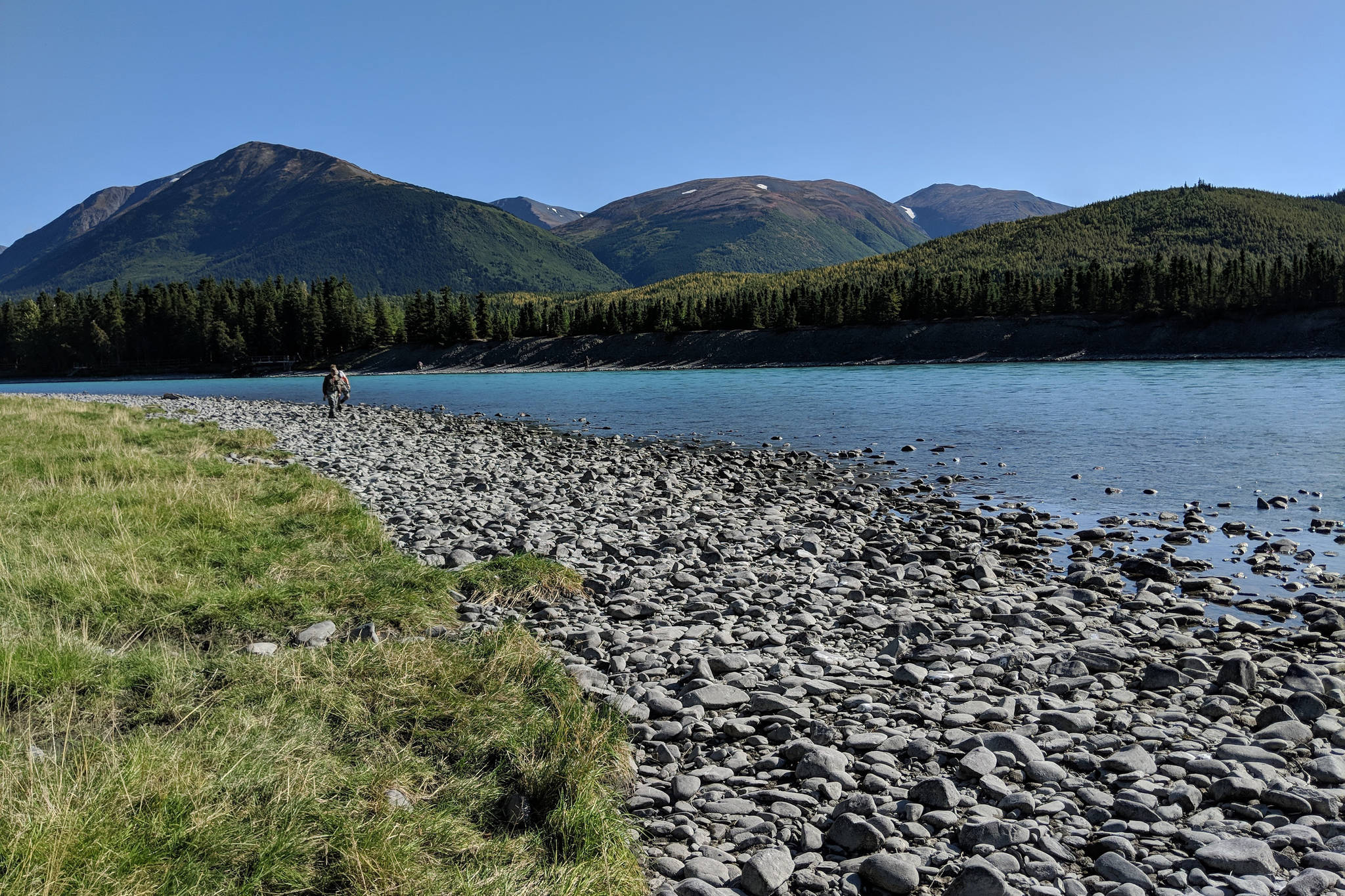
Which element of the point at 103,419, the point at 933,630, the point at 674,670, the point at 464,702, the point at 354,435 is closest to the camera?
the point at 464,702

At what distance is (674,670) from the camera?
22.0ft

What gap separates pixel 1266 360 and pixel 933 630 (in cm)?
10606

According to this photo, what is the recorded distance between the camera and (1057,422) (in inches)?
1207

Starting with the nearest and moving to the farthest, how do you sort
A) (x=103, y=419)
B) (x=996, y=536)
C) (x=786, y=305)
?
(x=996, y=536) < (x=103, y=419) < (x=786, y=305)

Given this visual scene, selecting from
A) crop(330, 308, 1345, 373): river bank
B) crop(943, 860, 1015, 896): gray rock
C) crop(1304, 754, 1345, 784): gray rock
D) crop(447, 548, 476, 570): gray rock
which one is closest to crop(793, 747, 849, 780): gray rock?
crop(943, 860, 1015, 896): gray rock

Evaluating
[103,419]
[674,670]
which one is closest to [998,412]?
[674,670]

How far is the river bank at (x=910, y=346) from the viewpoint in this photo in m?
102

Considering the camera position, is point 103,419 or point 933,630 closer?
point 933,630

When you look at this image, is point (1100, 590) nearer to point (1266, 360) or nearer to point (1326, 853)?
point (1326, 853)

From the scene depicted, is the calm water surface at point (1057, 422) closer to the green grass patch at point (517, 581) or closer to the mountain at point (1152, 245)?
the green grass patch at point (517, 581)

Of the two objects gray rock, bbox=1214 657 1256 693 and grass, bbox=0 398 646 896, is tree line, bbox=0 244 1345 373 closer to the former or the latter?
gray rock, bbox=1214 657 1256 693

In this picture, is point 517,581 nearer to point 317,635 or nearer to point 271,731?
point 317,635

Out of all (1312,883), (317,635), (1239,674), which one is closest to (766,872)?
(1312,883)

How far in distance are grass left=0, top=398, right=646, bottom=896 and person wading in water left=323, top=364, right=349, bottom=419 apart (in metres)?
28.8
